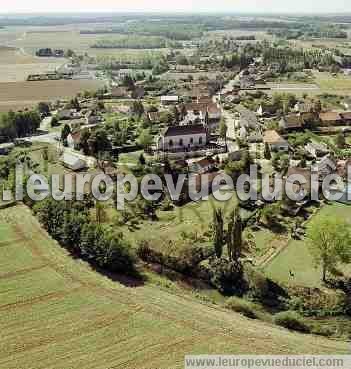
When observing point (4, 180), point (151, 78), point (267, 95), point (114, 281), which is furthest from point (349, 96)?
point (114, 281)

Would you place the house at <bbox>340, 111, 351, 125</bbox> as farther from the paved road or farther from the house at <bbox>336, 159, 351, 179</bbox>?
the house at <bbox>336, 159, 351, 179</bbox>

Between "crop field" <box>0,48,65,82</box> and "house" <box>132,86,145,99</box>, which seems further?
"crop field" <box>0,48,65,82</box>

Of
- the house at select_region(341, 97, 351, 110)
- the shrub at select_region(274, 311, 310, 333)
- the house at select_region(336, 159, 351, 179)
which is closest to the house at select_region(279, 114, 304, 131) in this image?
the house at select_region(336, 159, 351, 179)

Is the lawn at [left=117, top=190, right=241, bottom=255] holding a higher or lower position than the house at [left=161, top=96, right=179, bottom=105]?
lower

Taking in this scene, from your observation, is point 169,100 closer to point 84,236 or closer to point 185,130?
point 185,130

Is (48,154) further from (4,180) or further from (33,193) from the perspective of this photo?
(33,193)

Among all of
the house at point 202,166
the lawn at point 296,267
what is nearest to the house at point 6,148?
the house at point 202,166

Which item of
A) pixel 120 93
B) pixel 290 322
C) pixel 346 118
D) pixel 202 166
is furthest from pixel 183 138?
pixel 120 93

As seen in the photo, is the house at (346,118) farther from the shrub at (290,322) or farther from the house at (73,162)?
the shrub at (290,322)
